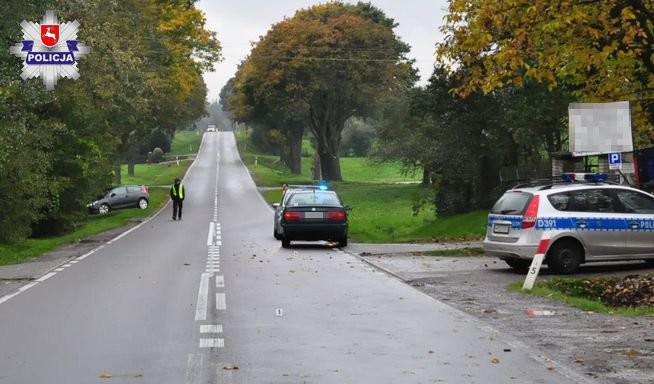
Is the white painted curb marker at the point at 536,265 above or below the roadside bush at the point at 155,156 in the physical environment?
below

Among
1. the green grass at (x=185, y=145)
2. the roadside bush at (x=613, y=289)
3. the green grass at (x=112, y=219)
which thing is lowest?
the roadside bush at (x=613, y=289)

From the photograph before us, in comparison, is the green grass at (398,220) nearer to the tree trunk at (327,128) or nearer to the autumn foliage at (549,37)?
the autumn foliage at (549,37)

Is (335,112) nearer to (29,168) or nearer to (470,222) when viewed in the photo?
(470,222)

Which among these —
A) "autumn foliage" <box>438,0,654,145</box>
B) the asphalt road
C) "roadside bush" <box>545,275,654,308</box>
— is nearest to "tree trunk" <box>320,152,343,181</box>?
the asphalt road

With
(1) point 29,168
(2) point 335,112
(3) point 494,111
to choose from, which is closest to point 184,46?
(2) point 335,112

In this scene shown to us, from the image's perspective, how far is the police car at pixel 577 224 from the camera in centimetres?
1788

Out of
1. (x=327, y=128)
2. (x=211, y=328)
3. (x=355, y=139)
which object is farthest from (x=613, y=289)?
(x=355, y=139)

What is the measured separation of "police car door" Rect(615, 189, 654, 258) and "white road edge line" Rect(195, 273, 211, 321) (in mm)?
7504

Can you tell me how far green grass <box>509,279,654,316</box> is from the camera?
1300cm

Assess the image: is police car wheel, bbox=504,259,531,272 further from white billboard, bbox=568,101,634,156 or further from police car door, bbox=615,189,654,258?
white billboard, bbox=568,101,634,156

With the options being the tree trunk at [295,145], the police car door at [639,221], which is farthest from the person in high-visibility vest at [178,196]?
the tree trunk at [295,145]

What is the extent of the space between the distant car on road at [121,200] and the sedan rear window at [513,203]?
38187 mm

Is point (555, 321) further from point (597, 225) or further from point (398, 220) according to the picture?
point (398, 220)

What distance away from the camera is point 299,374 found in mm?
8797
